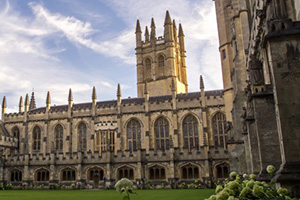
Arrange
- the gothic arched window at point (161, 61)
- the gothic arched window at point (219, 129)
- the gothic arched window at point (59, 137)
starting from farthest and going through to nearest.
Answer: the gothic arched window at point (161, 61) < the gothic arched window at point (59, 137) < the gothic arched window at point (219, 129)

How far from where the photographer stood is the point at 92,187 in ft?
87.3

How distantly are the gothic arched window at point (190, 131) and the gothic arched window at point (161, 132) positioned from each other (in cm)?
177

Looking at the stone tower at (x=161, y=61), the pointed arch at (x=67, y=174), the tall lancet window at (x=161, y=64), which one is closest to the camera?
the pointed arch at (x=67, y=174)

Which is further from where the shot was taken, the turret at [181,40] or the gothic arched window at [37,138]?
the turret at [181,40]

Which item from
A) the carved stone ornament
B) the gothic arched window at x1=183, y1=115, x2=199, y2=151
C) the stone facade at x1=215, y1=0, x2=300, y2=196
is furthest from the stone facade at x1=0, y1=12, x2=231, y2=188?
the carved stone ornament

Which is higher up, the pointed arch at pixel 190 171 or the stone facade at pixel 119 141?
the stone facade at pixel 119 141

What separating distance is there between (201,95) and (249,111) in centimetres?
2046

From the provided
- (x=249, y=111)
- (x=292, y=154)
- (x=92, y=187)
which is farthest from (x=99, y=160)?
(x=292, y=154)

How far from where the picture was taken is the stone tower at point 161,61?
147 feet

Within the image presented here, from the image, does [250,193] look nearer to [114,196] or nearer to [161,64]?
[114,196]

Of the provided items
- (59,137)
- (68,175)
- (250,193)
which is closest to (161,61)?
(59,137)

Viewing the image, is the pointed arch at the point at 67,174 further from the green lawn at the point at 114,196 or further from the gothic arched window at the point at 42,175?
the green lawn at the point at 114,196

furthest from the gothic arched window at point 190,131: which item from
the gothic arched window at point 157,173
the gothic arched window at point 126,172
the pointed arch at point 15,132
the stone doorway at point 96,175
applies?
the pointed arch at point 15,132

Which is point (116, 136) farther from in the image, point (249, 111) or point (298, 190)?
point (298, 190)
